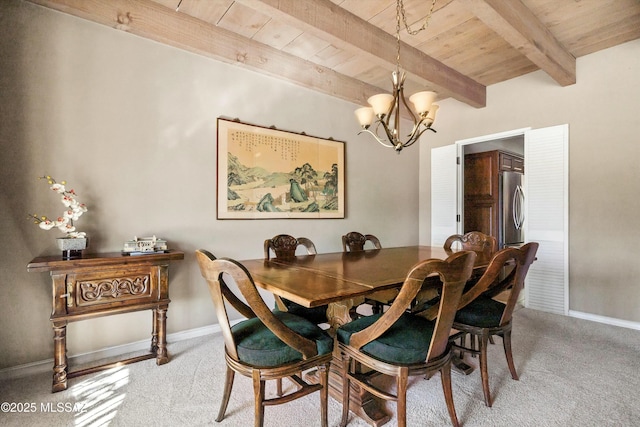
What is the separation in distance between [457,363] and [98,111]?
321 cm

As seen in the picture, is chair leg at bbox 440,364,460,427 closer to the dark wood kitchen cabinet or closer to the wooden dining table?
the wooden dining table

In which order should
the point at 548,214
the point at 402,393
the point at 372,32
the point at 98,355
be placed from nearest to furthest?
1. the point at 402,393
2. the point at 98,355
3. the point at 372,32
4. the point at 548,214

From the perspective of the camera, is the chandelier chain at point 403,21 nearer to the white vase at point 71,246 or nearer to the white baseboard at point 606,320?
the white vase at point 71,246

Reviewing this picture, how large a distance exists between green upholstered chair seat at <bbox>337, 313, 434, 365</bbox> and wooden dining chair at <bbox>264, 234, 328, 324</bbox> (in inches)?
18.7

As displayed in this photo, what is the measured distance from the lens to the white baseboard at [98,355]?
2.02 m

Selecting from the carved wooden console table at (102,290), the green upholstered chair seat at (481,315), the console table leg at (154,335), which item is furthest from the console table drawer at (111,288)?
the green upholstered chair seat at (481,315)

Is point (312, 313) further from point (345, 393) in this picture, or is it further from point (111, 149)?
point (111, 149)

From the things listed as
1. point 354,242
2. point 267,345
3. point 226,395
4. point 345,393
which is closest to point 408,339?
point 345,393

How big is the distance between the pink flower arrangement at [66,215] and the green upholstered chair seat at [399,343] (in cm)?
189

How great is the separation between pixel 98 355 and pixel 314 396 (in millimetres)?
1678

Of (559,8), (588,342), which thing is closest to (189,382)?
(588,342)

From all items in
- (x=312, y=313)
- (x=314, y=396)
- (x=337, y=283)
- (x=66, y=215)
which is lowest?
(x=314, y=396)

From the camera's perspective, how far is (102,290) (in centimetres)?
200

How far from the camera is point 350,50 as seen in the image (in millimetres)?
2566
